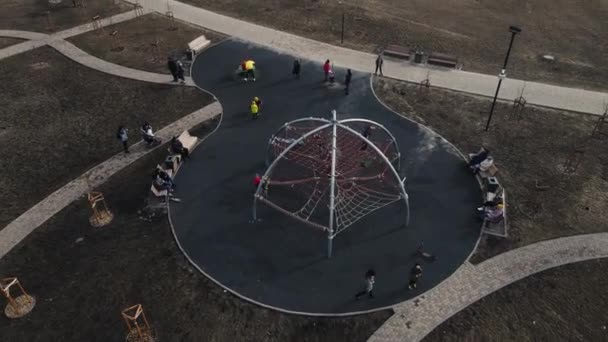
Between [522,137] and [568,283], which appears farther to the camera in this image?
[522,137]

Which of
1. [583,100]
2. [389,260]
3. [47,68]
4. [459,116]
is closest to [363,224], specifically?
[389,260]

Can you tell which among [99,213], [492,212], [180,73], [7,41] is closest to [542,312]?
[492,212]

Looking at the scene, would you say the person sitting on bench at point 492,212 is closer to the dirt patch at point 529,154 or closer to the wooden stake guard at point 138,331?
the dirt patch at point 529,154

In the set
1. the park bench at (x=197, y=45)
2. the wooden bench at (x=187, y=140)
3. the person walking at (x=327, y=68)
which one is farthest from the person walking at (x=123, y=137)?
the person walking at (x=327, y=68)

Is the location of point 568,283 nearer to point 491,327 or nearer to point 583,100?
point 491,327

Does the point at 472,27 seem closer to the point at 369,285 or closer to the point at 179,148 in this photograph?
the point at 179,148

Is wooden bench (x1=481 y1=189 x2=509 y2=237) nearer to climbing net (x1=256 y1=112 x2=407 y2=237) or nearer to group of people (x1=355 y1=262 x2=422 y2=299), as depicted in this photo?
climbing net (x1=256 y1=112 x2=407 y2=237)
